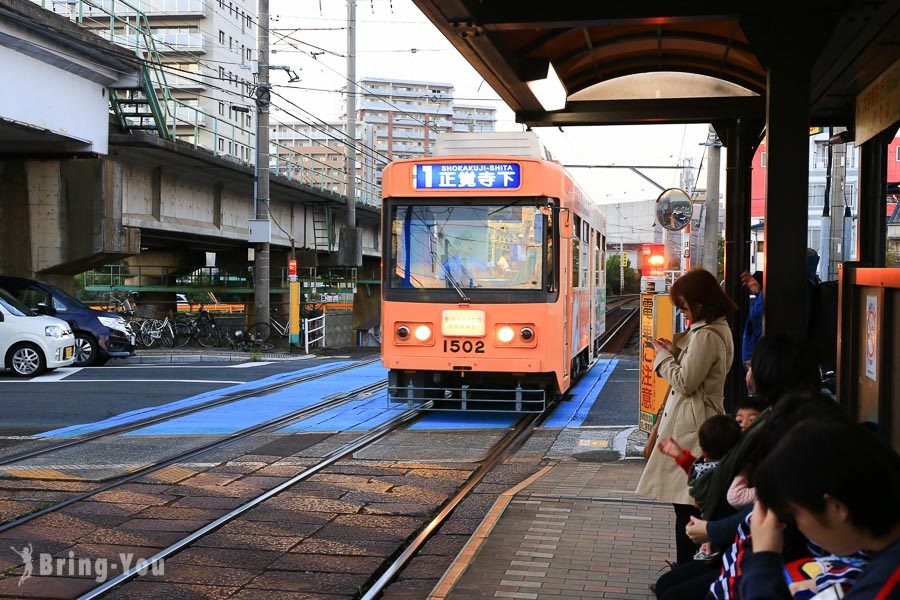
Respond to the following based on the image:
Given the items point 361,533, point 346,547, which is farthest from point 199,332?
point 346,547

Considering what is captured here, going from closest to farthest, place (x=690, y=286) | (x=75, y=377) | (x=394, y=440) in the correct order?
(x=690, y=286) → (x=394, y=440) → (x=75, y=377)

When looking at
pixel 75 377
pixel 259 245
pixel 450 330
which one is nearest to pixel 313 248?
pixel 259 245

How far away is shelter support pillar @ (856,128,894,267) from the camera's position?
934 cm

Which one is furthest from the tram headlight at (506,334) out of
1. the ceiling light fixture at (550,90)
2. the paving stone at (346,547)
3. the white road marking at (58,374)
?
the white road marking at (58,374)

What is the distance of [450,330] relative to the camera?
12500mm

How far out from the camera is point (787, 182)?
6.33 meters

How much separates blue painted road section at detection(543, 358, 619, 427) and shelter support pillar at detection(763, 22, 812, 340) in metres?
6.47

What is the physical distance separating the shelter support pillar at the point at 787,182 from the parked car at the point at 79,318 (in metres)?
16.7

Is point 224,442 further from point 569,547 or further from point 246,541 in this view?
point 569,547

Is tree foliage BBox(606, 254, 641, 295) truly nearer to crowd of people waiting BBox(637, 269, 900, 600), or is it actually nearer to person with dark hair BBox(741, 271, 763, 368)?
person with dark hair BBox(741, 271, 763, 368)

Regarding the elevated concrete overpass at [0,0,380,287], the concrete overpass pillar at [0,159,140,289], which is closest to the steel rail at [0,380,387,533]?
the concrete overpass pillar at [0,159,140,289]

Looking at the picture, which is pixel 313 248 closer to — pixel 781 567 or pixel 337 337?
pixel 337 337

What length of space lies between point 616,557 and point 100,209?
17989 millimetres

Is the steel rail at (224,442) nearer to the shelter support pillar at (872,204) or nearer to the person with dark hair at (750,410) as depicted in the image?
the person with dark hair at (750,410)
